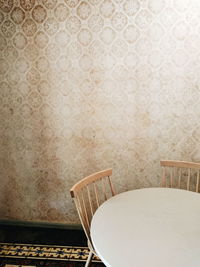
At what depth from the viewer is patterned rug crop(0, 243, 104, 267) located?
196 centimetres

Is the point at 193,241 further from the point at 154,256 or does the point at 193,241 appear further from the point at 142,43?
the point at 142,43

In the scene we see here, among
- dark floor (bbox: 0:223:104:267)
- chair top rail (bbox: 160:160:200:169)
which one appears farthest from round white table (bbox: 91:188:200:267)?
dark floor (bbox: 0:223:104:267)

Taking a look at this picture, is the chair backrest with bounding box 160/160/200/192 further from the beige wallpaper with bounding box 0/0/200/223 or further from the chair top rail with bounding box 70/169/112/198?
the chair top rail with bounding box 70/169/112/198

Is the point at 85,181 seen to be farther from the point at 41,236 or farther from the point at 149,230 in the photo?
the point at 41,236

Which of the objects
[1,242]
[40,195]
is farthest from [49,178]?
[1,242]

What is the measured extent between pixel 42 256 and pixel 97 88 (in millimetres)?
1638

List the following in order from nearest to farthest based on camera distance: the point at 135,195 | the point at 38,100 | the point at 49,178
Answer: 1. the point at 135,195
2. the point at 38,100
3. the point at 49,178


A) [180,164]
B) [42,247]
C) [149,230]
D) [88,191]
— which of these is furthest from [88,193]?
[42,247]

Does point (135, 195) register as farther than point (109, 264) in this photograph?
Yes

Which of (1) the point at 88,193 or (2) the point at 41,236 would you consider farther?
(2) the point at 41,236

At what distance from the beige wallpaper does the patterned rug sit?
0.41 meters

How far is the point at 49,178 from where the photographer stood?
91.1 inches

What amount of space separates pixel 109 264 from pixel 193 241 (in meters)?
0.46

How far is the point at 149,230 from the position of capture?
48.3 inches
